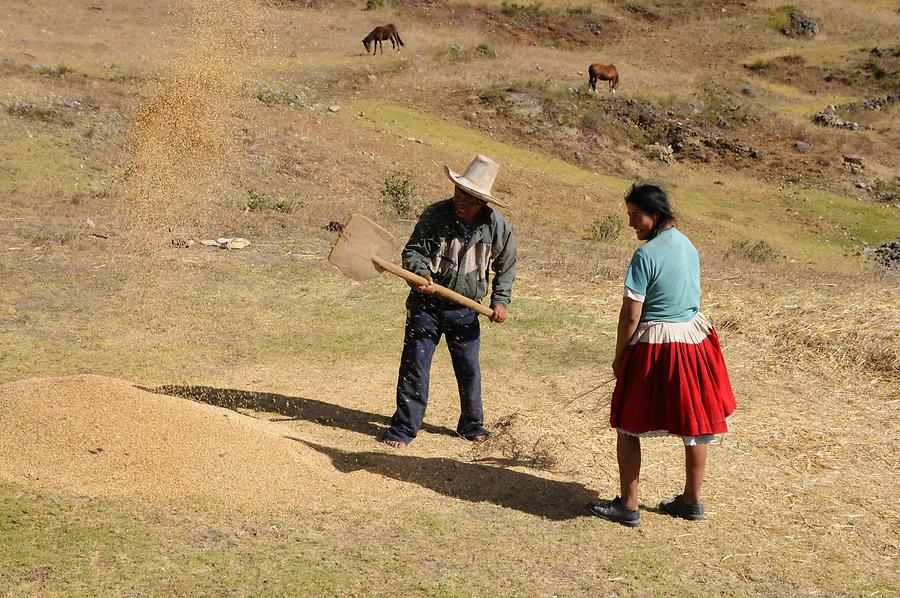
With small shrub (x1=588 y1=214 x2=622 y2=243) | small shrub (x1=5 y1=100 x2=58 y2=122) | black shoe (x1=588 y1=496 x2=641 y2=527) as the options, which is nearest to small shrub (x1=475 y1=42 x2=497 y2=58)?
small shrub (x1=588 y1=214 x2=622 y2=243)

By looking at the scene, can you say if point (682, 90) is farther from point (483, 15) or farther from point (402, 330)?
point (402, 330)

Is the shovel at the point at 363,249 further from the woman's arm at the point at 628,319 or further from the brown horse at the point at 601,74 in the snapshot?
the brown horse at the point at 601,74

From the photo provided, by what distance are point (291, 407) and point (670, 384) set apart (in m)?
2.93

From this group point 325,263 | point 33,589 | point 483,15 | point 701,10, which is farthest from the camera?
point 701,10

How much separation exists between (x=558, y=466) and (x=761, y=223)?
16273mm

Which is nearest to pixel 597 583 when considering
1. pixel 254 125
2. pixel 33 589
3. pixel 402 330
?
pixel 33 589

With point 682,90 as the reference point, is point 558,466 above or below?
below

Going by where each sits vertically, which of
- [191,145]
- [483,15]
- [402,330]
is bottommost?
[402,330]

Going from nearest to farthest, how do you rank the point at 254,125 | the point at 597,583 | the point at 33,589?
the point at 33,589
the point at 597,583
the point at 254,125

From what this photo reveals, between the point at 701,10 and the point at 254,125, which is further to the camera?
the point at 701,10

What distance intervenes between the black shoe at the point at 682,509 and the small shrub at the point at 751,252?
10.1 metres

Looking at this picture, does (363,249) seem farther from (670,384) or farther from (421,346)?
(670,384)

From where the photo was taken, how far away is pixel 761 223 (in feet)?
65.9

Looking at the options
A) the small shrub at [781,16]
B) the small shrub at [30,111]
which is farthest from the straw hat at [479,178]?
the small shrub at [781,16]
